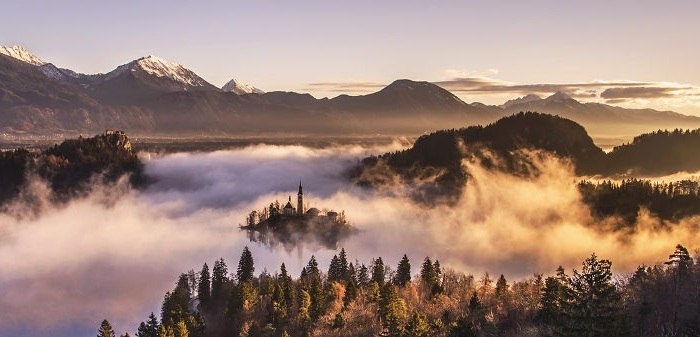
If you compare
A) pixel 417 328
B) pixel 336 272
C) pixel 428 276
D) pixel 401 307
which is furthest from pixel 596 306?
pixel 336 272

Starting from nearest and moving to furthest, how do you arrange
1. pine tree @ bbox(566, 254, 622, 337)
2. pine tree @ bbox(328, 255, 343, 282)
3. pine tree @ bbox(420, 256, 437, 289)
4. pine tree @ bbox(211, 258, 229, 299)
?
pine tree @ bbox(566, 254, 622, 337)
pine tree @ bbox(420, 256, 437, 289)
pine tree @ bbox(211, 258, 229, 299)
pine tree @ bbox(328, 255, 343, 282)

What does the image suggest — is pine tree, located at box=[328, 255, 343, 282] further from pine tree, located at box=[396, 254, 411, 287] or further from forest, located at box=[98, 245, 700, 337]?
pine tree, located at box=[396, 254, 411, 287]

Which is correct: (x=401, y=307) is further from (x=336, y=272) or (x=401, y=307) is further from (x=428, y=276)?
(x=336, y=272)

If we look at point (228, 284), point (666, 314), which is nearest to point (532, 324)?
point (666, 314)

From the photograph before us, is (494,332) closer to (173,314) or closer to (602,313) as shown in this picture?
(602,313)

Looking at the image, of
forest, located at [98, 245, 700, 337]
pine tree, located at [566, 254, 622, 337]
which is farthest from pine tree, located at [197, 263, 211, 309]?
pine tree, located at [566, 254, 622, 337]

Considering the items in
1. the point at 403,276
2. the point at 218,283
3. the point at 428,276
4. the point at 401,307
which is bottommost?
the point at 218,283

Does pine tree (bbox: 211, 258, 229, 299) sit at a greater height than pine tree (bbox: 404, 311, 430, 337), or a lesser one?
lesser

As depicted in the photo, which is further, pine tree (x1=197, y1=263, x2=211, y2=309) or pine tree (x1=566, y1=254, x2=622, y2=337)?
pine tree (x1=197, y1=263, x2=211, y2=309)

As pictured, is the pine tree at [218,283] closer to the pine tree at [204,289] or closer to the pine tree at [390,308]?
the pine tree at [204,289]

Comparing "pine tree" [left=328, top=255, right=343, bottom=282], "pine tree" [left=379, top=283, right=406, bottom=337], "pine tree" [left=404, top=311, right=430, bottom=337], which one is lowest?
"pine tree" [left=328, top=255, right=343, bottom=282]

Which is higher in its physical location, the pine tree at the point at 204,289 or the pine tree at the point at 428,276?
the pine tree at the point at 428,276

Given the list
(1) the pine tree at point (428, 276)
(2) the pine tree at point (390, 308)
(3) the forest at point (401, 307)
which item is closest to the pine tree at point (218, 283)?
(3) the forest at point (401, 307)

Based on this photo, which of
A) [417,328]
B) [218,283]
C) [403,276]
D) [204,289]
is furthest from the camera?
[218,283]
